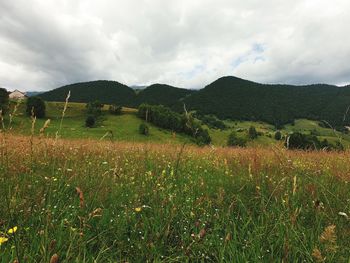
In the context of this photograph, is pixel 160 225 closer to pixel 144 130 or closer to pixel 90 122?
pixel 144 130

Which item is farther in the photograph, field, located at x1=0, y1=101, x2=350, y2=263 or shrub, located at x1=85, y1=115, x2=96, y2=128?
shrub, located at x1=85, y1=115, x2=96, y2=128

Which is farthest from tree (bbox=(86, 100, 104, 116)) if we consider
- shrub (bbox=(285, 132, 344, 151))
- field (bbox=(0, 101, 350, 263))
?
field (bbox=(0, 101, 350, 263))

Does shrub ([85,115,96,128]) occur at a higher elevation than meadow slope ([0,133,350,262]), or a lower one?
lower

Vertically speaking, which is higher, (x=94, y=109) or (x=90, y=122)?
(x=94, y=109)

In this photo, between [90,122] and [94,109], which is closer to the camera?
[90,122]

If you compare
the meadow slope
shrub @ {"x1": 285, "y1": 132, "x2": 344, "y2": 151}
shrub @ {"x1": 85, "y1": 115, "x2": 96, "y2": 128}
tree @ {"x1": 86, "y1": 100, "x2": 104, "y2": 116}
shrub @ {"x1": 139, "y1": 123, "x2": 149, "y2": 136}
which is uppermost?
tree @ {"x1": 86, "y1": 100, "x2": 104, "y2": 116}

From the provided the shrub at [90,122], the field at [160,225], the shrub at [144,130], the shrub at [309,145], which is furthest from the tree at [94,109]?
the field at [160,225]

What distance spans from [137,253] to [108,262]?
272 mm

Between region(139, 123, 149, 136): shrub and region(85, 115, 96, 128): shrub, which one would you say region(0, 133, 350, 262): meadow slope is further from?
region(85, 115, 96, 128): shrub

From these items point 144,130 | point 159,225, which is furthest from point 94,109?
point 159,225

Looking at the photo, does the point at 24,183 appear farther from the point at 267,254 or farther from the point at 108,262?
the point at 267,254

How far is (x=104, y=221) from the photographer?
10.2 feet

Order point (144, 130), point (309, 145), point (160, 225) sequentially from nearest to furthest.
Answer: point (160, 225) < point (309, 145) < point (144, 130)

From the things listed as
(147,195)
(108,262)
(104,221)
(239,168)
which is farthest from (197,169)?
(108,262)
